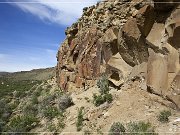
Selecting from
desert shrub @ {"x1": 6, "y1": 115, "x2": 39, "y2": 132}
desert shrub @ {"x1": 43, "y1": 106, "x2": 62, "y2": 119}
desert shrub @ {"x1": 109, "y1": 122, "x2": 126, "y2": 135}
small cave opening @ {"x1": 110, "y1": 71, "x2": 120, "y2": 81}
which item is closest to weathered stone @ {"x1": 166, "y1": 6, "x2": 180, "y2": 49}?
desert shrub @ {"x1": 109, "y1": 122, "x2": 126, "y2": 135}

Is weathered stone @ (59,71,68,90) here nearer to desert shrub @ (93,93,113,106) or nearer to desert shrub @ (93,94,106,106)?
desert shrub @ (93,94,106,106)

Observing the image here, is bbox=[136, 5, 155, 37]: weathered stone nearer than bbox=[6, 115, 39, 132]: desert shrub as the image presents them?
Yes

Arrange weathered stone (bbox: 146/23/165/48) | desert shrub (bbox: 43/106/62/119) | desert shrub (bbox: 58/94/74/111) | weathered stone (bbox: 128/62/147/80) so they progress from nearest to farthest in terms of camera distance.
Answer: weathered stone (bbox: 146/23/165/48), weathered stone (bbox: 128/62/147/80), desert shrub (bbox: 43/106/62/119), desert shrub (bbox: 58/94/74/111)

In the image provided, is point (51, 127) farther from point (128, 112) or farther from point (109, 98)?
point (128, 112)

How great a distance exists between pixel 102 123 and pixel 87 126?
1017 mm

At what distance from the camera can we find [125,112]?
14500 millimetres

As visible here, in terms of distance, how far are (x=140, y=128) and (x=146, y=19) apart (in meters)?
5.74

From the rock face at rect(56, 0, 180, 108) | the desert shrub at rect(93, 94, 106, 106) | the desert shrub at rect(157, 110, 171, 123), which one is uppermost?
the rock face at rect(56, 0, 180, 108)

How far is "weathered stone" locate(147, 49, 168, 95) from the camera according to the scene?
13471 mm

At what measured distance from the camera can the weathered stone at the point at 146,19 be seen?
1512cm

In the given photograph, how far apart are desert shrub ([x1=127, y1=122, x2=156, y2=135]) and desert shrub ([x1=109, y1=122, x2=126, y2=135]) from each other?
0.31m

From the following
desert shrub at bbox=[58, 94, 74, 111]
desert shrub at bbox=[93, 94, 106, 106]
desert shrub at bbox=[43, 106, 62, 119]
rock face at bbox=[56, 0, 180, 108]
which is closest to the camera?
rock face at bbox=[56, 0, 180, 108]

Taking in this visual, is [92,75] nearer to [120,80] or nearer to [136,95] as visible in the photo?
[120,80]

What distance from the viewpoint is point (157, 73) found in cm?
1388
